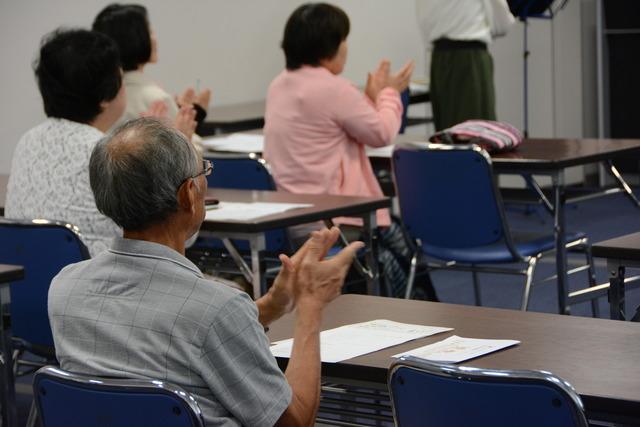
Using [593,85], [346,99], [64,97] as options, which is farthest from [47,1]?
[593,85]

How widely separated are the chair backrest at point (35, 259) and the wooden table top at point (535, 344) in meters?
0.88

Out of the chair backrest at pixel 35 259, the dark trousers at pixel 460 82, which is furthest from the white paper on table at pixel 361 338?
the dark trousers at pixel 460 82

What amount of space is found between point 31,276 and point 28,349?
0.24 metres

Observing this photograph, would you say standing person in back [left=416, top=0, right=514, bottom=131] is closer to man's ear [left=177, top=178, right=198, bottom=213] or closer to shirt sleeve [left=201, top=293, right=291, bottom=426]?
man's ear [left=177, top=178, right=198, bottom=213]

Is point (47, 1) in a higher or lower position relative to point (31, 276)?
higher

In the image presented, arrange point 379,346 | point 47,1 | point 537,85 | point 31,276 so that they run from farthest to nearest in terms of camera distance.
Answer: point 537,85
point 47,1
point 31,276
point 379,346

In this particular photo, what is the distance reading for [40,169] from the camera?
11.4 feet

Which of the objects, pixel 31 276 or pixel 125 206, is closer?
pixel 125 206

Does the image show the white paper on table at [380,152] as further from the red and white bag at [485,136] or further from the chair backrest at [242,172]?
the chair backrest at [242,172]

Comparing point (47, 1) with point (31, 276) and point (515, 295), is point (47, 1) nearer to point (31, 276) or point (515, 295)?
point (515, 295)

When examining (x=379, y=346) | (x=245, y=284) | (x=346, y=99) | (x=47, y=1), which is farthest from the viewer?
(x=47, y=1)

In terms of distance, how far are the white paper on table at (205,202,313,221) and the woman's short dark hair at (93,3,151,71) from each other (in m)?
1.21

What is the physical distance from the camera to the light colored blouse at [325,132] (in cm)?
454

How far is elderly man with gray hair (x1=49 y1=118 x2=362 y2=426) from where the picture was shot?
1789 mm
